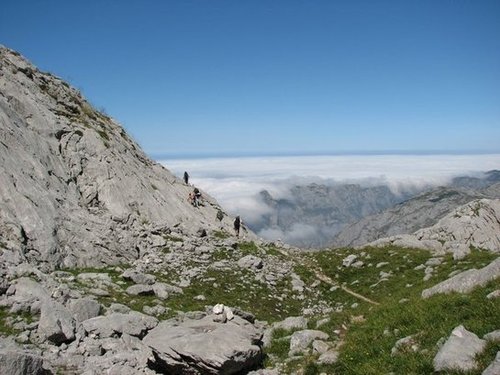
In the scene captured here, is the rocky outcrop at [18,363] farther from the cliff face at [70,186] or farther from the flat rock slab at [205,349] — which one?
the cliff face at [70,186]

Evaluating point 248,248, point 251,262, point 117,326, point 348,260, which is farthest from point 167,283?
point 348,260

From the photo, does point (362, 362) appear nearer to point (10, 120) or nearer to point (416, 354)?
point (416, 354)

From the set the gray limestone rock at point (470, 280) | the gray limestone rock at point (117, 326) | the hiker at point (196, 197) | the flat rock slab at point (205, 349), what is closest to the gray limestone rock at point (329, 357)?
the flat rock slab at point (205, 349)

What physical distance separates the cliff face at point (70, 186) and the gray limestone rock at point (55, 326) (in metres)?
10.2

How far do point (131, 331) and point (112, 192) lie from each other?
29.2 meters

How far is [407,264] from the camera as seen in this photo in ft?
152

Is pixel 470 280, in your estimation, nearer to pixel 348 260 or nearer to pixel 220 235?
pixel 348 260

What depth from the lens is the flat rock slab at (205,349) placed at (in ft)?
55.9

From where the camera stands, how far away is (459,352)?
12.4 meters

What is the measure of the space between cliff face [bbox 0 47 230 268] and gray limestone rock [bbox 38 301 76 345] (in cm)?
1018

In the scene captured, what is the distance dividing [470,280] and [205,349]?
13.1 meters

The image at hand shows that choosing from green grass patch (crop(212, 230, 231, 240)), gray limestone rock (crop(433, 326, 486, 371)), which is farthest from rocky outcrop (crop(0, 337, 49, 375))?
green grass patch (crop(212, 230, 231, 240))

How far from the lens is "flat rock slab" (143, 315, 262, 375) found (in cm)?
1703

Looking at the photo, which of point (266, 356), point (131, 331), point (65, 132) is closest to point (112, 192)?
point (65, 132)
